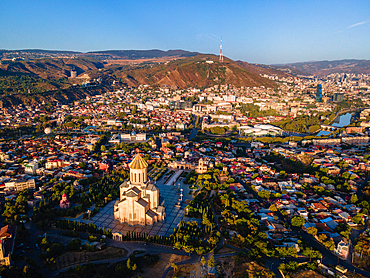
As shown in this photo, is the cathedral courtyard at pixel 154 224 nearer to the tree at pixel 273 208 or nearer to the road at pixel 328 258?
the tree at pixel 273 208

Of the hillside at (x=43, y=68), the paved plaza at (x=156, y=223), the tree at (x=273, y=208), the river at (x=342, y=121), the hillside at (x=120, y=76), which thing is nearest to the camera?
the paved plaza at (x=156, y=223)

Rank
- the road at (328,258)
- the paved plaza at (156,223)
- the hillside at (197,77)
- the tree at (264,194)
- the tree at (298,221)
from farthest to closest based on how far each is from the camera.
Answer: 1. the hillside at (197,77)
2. the tree at (264,194)
3. the tree at (298,221)
4. the paved plaza at (156,223)
5. the road at (328,258)

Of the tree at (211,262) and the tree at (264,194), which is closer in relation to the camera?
the tree at (211,262)

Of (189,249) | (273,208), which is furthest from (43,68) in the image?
(189,249)

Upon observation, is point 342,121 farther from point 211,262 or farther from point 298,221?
point 211,262

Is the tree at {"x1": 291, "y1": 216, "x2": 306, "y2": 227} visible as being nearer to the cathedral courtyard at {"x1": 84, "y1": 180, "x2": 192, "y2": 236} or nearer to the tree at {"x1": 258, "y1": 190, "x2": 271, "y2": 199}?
the tree at {"x1": 258, "y1": 190, "x2": 271, "y2": 199}

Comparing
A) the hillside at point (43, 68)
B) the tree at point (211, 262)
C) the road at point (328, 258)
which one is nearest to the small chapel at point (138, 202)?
the tree at point (211, 262)

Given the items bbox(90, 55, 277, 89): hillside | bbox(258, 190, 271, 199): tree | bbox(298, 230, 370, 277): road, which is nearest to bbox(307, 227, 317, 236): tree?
bbox(298, 230, 370, 277): road

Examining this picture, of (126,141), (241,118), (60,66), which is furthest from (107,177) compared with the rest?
(60,66)
